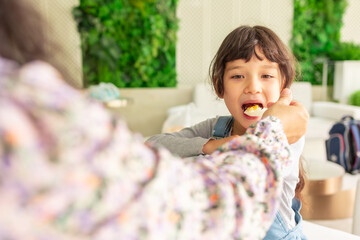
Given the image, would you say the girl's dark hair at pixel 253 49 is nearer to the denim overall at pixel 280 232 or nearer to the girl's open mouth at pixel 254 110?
the girl's open mouth at pixel 254 110

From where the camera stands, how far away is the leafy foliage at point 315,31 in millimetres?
5086

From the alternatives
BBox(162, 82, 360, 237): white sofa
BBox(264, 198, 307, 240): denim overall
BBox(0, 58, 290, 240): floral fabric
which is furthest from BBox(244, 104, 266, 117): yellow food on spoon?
BBox(162, 82, 360, 237): white sofa

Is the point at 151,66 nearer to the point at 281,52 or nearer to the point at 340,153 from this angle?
the point at 340,153

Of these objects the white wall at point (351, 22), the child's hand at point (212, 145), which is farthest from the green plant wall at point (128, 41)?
the child's hand at point (212, 145)

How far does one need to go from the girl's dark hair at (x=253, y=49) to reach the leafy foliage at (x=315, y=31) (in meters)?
4.25

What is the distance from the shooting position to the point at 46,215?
34cm

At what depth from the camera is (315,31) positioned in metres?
5.19

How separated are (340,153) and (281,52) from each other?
2.54m

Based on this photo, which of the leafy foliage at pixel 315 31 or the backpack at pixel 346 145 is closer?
the backpack at pixel 346 145

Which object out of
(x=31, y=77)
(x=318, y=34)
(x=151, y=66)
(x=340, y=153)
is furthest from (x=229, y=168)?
(x=318, y=34)

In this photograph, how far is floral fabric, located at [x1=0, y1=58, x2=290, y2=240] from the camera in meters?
0.33

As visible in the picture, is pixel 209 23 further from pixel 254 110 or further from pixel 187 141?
pixel 187 141

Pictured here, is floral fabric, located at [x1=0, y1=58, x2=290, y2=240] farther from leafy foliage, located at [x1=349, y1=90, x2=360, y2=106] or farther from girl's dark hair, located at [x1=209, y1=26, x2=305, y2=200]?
leafy foliage, located at [x1=349, y1=90, x2=360, y2=106]

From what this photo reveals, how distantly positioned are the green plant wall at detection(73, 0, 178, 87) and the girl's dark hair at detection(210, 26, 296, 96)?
3438 millimetres
